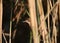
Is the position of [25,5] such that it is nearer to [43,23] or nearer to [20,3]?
[20,3]

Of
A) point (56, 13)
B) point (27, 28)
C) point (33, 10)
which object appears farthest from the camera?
point (27, 28)

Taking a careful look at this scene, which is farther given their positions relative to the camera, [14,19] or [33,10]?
[14,19]

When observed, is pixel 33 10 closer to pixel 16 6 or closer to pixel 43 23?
pixel 43 23

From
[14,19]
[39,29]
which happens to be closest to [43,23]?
[39,29]

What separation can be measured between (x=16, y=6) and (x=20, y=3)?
41 millimetres

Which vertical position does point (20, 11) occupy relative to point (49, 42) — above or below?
above

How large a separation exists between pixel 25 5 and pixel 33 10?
196 mm

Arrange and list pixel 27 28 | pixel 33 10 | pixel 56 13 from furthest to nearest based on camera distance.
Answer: pixel 27 28 < pixel 56 13 < pixel 33 10

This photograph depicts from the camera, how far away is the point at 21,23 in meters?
0.98

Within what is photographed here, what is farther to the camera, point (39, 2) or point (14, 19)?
point (14, 19)

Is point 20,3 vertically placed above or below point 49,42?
→ above

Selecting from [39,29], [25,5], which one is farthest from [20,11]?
[39,29]

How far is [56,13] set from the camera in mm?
795

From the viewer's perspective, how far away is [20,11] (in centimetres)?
87
